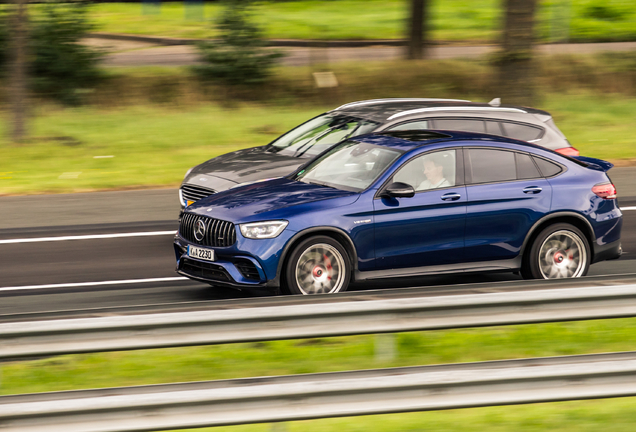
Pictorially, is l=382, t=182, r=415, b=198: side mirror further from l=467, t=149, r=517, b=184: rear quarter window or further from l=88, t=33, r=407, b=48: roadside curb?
l=88, t=33, r=407, b=48: roadside curb

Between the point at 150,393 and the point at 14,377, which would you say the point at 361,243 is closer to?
the point at 14,377

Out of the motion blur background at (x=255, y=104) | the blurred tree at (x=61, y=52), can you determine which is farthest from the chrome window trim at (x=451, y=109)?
the blurred tree at (x=61, y=52)

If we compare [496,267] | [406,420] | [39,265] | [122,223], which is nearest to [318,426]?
[406,420]

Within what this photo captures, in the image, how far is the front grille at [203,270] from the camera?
8.01 meters

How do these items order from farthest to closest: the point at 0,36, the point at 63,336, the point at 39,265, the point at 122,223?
the point at 0,36 → the point at 122,223 → the point at 39,265 → the point at 63,336

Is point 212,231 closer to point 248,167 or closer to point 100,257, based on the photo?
point 248,167

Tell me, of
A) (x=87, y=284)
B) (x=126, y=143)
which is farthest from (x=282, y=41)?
(x=87, y=284)

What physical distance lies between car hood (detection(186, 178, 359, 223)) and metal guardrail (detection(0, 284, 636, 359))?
2996mm

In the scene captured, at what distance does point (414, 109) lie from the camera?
1165cm

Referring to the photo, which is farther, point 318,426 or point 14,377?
point 14,377

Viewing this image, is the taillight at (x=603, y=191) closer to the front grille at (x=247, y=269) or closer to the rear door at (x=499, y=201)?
the rear door at (x=499, y=201)

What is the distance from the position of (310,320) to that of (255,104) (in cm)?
1899

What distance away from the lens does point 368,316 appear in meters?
4.92

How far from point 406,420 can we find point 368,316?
672 millimetres
